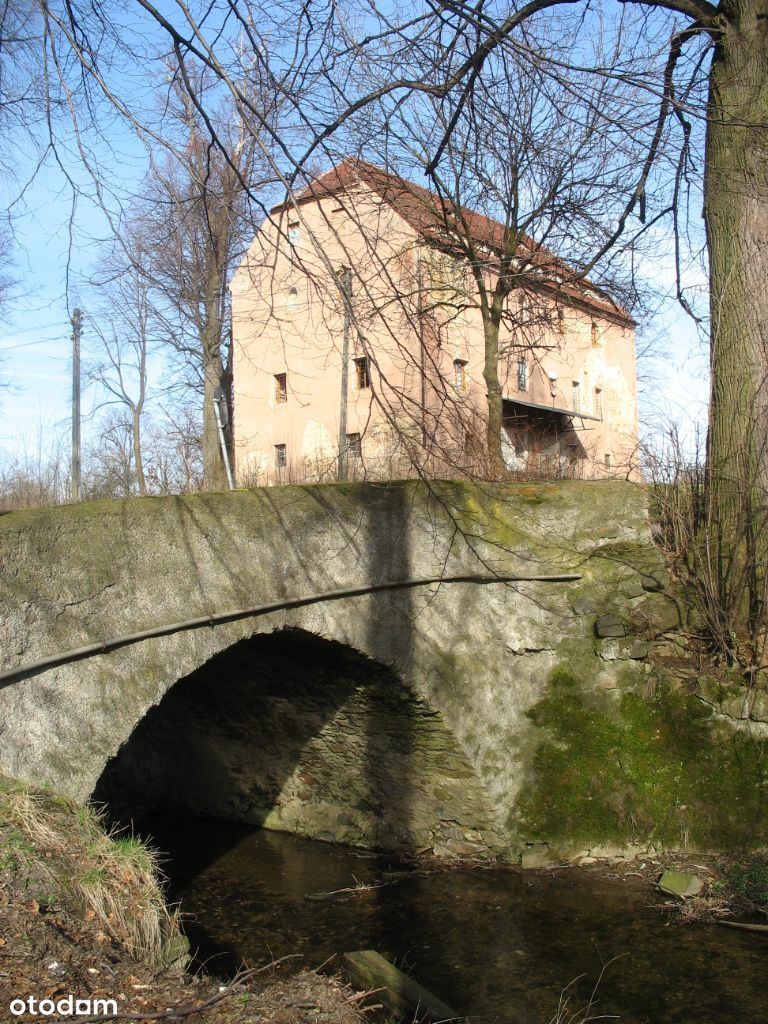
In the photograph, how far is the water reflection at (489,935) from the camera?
17.4ft

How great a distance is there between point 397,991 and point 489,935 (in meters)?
1.43

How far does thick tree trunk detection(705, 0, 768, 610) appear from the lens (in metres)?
6.94

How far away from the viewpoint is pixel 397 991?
196 inches

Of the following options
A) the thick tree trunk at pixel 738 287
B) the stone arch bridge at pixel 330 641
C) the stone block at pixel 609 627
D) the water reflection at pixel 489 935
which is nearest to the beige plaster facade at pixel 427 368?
the stone arch bridge at pixel 330 641

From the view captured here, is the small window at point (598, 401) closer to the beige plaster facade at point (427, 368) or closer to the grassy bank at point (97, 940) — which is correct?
the beige plaster facade at point (427, 368)

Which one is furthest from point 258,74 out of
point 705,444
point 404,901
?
point 404,901

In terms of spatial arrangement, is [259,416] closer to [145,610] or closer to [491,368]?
[491,368]

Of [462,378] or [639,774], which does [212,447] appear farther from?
[639,774]

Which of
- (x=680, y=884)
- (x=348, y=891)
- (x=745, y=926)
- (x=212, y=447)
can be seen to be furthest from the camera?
(x=212, y=447)

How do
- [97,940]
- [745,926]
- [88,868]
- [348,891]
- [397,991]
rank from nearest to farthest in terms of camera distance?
[97,940], [88,868], [397,991], [745,926], [348,891]

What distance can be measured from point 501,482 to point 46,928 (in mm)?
Answer: 4638

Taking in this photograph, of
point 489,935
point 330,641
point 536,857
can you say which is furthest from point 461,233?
point 489,935

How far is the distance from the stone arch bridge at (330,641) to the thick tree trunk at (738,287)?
2.39 ft

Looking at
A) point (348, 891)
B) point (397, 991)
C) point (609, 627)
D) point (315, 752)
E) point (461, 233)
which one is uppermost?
point (461, 233)
